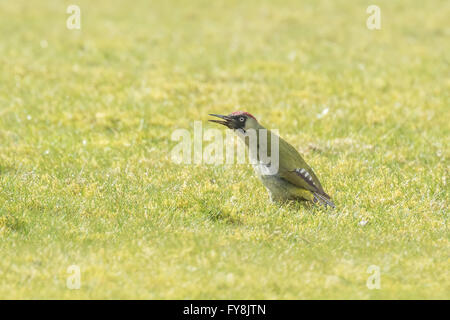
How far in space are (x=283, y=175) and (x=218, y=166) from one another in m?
2.05

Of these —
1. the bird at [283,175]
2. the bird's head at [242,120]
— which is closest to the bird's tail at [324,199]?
the bird at [283,175]

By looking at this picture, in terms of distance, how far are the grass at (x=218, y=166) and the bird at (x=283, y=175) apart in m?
0.20

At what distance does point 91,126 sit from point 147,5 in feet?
36.8

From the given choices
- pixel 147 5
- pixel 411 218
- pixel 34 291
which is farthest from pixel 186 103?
pixel 147 5

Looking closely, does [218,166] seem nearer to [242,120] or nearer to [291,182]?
[242,120]

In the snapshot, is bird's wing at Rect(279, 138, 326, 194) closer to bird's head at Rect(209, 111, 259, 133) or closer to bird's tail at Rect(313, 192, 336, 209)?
bird's tail at Rect(313, 192, 336, 209)

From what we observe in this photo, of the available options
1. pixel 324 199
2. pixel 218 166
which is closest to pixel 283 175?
pixel 324 199

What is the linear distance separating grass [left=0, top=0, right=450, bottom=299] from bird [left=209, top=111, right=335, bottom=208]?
201mm

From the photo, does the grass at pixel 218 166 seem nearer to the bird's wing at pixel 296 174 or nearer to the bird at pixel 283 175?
the bird at pixel 283 175

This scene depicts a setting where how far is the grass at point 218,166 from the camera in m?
7.22

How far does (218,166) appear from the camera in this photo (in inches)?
423

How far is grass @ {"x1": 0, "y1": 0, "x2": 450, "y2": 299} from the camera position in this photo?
722 cm
